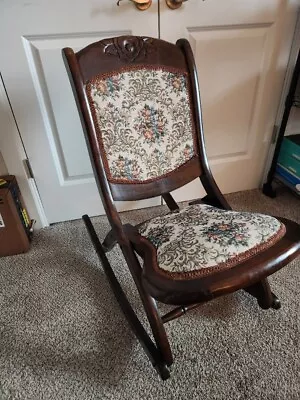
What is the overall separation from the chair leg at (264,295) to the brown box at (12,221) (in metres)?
0.96

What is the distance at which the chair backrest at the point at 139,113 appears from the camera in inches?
30.7

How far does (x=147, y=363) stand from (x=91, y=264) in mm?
486

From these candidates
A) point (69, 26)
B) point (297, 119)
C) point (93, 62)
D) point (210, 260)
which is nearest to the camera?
point (210, 260)

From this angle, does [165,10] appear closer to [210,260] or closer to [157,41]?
[157,41]

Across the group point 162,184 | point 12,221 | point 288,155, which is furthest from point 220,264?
point 288,155

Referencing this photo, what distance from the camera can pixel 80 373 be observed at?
0.81 meters

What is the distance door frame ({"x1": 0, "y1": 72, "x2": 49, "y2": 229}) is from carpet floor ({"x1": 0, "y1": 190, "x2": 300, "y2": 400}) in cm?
28

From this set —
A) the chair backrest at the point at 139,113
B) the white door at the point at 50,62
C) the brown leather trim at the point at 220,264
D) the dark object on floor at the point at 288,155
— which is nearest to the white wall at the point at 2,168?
the white door at the point at 50,62

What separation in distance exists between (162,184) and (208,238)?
313 mm

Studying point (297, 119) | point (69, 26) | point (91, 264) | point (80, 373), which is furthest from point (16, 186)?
point (297, 119)

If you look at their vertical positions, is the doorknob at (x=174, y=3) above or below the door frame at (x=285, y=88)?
above

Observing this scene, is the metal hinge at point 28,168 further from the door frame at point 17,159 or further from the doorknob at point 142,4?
the doorknob at point 142,4

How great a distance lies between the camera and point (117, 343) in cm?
88

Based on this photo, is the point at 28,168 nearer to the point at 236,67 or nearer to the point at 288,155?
the point at 236,67
